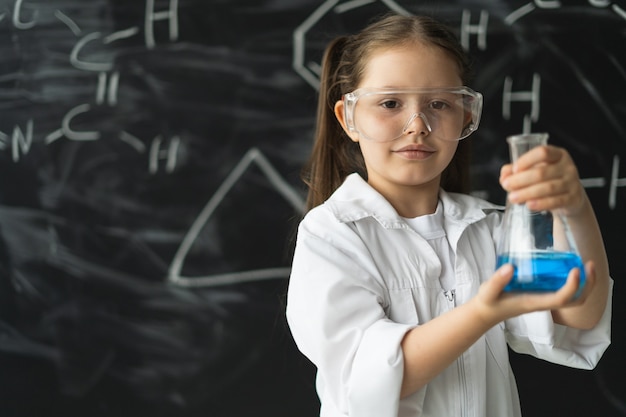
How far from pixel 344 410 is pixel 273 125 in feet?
3.16

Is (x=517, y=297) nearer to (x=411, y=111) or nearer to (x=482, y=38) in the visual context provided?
(x=411, y=111)

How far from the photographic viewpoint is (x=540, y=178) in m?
0.83

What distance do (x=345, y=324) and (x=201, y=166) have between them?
92 centimetres

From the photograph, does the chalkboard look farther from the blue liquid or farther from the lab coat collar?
the blue liquid

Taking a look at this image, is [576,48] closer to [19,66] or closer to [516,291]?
[516,291]

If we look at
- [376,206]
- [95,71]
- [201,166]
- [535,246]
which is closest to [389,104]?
[376,206]

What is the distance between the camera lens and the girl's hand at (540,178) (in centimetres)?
83

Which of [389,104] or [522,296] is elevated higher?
[389,104]

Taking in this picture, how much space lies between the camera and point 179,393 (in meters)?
1.84

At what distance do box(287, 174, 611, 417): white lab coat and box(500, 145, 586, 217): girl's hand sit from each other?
0.24 m

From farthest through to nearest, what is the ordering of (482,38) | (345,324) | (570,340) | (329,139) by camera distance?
1. (482,38)
2. (329,139)
3. (570,340)
4. (345,324)

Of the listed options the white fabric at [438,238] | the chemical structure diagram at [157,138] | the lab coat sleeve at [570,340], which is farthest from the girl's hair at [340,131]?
the chemical structure diagram at [157,138]

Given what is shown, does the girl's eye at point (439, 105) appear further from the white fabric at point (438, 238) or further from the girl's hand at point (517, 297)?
the girl's hand at point (517, 297)

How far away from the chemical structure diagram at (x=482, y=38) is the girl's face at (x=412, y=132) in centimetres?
71
